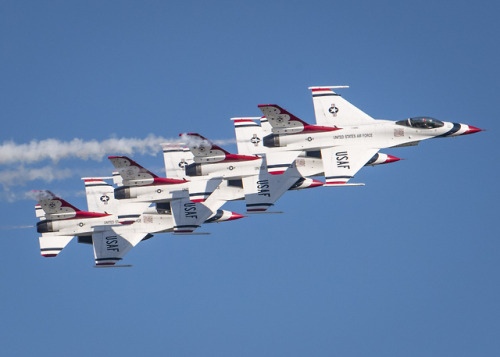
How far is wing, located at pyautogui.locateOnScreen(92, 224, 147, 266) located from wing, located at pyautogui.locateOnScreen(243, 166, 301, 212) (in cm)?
1022

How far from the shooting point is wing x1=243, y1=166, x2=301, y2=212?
100 metres

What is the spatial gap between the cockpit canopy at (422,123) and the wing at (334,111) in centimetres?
271

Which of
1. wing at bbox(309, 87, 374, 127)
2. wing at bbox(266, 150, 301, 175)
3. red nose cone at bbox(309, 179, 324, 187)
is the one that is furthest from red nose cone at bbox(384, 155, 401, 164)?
wing at bbox(266, 150, 301, 175)

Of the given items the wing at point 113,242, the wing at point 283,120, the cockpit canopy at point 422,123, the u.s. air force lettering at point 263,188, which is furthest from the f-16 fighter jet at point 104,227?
the cockpit canopy at point 422,123

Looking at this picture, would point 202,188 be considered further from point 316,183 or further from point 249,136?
point 316,183

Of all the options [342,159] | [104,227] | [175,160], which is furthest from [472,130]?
[104,227]

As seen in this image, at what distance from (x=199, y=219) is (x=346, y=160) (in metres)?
13.3

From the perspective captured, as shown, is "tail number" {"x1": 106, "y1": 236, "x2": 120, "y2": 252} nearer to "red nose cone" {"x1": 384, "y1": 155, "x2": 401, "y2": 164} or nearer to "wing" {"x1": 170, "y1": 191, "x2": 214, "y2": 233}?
"wing" {"x1": 170, "y1": 191, "x2": 214, "y2": 233}

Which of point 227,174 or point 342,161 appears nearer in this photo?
point 342,161

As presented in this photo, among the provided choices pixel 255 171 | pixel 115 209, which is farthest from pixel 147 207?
pixel 255 171

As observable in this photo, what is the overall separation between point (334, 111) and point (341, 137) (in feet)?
9.90

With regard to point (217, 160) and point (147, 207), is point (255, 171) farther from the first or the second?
point (147, 207)

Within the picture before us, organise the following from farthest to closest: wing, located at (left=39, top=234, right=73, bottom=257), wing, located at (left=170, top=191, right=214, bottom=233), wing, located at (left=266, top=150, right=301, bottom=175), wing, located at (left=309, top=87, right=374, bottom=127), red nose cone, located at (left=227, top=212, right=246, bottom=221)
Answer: red nose cone, located at (left=227, top=212, right=246, bottom=221)
wing, located at (left=39, top=234, right=73, bottom=257)
wing, located at (left=170, top=191, right=214, bottom=233)
wing, located at (left=309, top=87, right=374, bottom=127)
wing, located at (left=266, top=150, right=301, bottom=175)

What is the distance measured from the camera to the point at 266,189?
10012 cm
